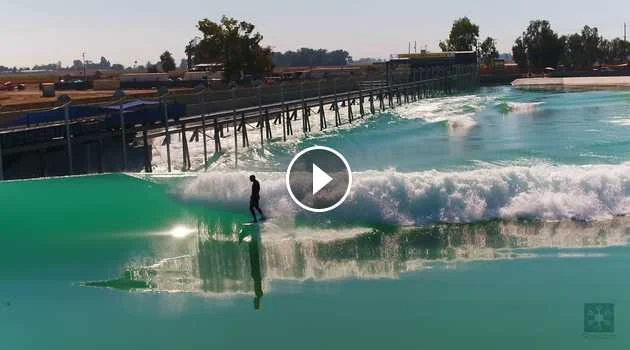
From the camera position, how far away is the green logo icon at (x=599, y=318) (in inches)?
367

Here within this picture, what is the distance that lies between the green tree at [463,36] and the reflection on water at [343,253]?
4813 inches

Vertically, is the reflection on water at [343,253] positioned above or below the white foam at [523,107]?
below

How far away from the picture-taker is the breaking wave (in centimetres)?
1559

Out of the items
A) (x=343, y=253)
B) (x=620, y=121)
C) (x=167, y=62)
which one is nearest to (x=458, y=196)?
(x=343, y=253)

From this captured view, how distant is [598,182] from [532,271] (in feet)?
20.7

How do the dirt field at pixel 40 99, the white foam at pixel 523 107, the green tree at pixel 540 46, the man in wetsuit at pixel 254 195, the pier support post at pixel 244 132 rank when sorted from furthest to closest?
the green tree at pixel 540 46
the white foam at pixel 523 107
the dirt field at pixel 40 99
the pier support post at pixel 244 132
the man in wetsuit at pixel 254 195

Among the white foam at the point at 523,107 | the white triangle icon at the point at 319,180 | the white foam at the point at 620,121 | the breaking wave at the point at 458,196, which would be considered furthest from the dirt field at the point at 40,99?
the white foam at the point at 620,121

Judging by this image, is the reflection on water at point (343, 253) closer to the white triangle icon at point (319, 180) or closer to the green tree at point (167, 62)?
the white triangle icon at point (319, 180)

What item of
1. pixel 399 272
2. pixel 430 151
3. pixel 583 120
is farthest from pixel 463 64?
pixel 399 272

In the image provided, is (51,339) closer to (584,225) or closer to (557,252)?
(557,252)

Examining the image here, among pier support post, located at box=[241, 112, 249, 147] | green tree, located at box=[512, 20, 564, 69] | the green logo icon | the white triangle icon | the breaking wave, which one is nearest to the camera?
the green logo icon

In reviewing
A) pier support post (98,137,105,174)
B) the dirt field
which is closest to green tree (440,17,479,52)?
the dirt field

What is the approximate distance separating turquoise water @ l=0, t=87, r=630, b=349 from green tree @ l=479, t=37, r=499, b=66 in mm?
123364

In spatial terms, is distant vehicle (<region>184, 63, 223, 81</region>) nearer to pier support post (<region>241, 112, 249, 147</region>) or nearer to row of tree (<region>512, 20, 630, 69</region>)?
pier support post (<region>241, 112, 249, 147</region>)
